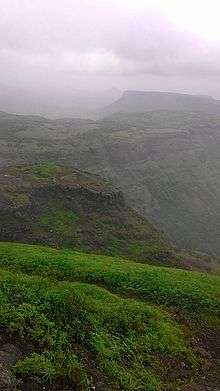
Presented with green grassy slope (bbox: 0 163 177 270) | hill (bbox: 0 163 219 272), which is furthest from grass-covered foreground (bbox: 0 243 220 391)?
green grassy slope (bbox: 0 163 177 270)

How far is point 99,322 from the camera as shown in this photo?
23.6 meters

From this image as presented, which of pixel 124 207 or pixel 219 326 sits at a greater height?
pixel 219 326

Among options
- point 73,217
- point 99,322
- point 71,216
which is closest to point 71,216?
point 71,216

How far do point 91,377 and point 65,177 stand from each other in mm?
87347

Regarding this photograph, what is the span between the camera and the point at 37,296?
23.6m

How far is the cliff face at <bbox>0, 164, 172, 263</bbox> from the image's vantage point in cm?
8006

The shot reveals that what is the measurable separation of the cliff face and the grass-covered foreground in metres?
43.9

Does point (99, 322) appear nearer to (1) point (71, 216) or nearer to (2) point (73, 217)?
(2) point (73, 217)

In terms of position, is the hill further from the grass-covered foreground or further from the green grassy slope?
the grass-covered foreground

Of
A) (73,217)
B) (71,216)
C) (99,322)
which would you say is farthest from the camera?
(71,216)

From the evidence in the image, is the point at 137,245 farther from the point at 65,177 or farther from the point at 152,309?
the point at 152,309

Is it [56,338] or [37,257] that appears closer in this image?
A: [56,338]

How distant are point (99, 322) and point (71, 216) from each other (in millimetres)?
66756

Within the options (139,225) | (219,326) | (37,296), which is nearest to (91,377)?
(37,296)
